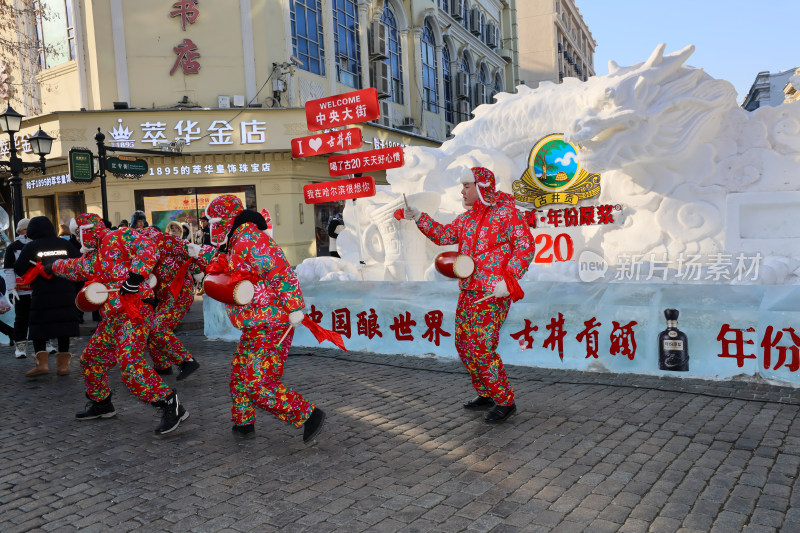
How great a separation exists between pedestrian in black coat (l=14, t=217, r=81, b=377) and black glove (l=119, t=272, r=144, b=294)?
1929 millimetres


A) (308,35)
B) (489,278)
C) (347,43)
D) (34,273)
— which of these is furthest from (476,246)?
(347,43)

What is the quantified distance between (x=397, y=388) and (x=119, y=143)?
12.2m

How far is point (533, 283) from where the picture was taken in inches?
224

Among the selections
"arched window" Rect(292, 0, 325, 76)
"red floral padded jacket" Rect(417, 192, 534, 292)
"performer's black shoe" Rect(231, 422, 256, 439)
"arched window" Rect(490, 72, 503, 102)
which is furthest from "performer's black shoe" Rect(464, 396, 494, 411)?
"arched window" Rect(490, 72, 503, 102)

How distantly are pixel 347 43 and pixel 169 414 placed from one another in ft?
53.8

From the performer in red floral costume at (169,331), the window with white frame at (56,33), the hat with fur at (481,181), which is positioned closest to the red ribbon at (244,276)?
the hat with fur at (481,181)

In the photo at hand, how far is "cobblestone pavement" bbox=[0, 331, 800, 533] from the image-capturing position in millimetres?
2811

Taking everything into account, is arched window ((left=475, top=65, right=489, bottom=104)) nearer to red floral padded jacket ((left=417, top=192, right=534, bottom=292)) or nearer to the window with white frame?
the window with white frame

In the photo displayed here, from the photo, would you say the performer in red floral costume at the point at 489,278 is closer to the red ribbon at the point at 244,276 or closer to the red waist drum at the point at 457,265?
the red waist drum at the point at 457,265

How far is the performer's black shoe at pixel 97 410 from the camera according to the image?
4465 millimetres

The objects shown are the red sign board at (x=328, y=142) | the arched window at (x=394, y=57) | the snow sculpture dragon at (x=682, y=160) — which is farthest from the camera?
the arched window at (x=394, y=57)

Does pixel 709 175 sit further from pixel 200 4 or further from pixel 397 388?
pixel 200 4

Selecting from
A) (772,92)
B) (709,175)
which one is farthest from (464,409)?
(772,92)

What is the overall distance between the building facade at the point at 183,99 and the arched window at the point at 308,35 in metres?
0.03
